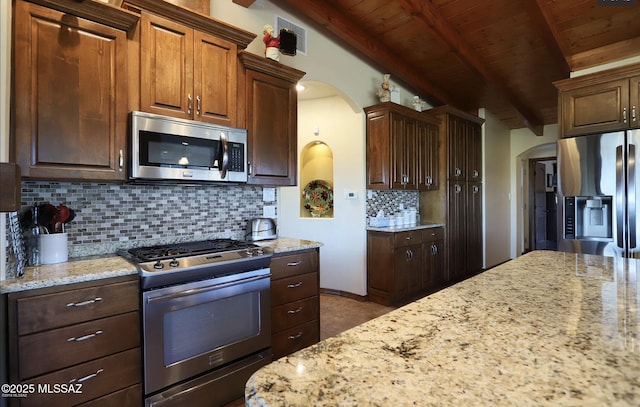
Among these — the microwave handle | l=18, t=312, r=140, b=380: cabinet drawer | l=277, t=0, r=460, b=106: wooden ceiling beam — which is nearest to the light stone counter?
l=18, t=312, r=140, b=380: cabinet drawer

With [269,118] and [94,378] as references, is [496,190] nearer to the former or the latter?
[269,118]

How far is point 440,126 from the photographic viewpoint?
15.1ft

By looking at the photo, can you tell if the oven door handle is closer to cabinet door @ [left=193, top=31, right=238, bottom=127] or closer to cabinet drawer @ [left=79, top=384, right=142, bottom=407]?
cabinet drawer @ [left=79, top=384, right=142, bottom=407]

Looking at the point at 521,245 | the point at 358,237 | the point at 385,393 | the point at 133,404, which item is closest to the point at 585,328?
the point at 385,393

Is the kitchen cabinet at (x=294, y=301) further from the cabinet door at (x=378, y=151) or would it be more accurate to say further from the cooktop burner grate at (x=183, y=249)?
the cabinet door at (x=378, y=151)

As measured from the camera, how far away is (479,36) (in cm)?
363

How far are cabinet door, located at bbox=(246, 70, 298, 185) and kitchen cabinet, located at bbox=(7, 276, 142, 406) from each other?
120cm

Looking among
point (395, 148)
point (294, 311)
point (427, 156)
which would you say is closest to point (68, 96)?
point (294, 311)

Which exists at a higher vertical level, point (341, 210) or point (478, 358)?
point (341, 210)

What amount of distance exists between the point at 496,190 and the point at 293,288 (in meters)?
5.12

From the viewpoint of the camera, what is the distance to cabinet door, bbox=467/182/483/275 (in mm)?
5008

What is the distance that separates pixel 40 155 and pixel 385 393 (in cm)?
193

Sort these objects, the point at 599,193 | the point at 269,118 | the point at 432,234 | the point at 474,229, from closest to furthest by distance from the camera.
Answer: the point at 269,118 < the point at 599,193 < the point at 432,234 < the point at 474,229

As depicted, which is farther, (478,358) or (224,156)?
(224,156)
